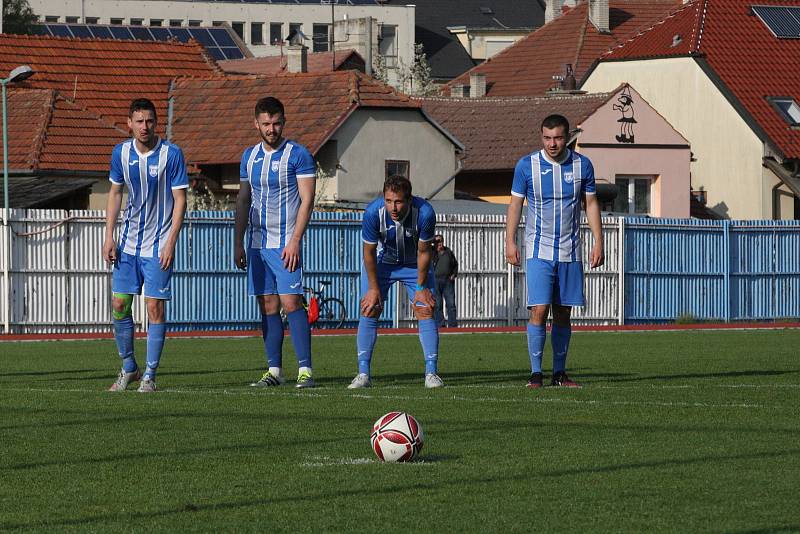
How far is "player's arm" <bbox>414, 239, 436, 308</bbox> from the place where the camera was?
12641 millimetres

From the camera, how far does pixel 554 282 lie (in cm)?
1295

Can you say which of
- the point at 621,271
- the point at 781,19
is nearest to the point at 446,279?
the point at 621,271

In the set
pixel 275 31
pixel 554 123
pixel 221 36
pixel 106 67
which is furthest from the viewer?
pixel 275 31

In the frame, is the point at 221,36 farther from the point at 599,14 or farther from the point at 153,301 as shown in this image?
the point at 153,301

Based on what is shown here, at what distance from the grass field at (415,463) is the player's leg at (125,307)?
0.35 m

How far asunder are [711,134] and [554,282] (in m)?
38.6

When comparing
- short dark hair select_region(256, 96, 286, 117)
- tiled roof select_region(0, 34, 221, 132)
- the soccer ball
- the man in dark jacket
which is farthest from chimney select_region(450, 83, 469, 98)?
the soccer ball

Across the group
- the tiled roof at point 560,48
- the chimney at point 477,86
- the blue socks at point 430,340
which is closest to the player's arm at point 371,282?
the blue socks at point 430,340

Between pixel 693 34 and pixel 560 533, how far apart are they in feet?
153

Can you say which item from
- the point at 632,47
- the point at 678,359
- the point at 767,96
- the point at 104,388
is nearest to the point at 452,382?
the point at 104,388

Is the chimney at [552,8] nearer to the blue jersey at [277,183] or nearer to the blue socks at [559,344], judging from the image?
the blue socks at [559,344]

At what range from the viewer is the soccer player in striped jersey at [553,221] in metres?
12.8

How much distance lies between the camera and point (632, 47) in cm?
5466

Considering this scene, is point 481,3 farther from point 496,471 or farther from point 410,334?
point 496,471
